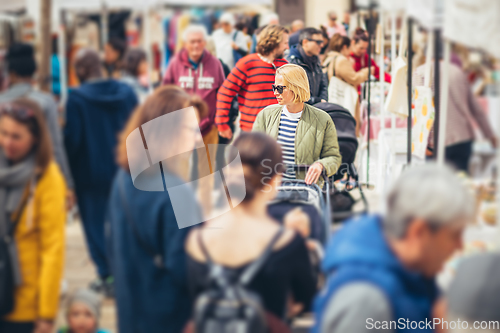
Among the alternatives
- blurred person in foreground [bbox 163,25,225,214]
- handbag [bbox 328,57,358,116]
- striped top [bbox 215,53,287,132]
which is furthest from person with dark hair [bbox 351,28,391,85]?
blurred person in foreground [bbox 163,25,225,214]

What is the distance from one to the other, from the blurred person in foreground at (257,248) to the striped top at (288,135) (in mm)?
1082

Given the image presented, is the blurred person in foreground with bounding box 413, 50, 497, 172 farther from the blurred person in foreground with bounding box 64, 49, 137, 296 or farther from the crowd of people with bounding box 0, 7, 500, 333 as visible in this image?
the blurred person in foreground with bounding box 64, 49, 137, 296

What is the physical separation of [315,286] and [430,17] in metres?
1.10

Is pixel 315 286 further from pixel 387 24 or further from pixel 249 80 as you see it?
pixel 387 24

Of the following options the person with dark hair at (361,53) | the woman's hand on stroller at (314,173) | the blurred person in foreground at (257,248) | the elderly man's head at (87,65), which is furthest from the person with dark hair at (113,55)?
the blurred person in foreground at (257,248)

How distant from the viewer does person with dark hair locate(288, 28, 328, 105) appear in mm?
3322

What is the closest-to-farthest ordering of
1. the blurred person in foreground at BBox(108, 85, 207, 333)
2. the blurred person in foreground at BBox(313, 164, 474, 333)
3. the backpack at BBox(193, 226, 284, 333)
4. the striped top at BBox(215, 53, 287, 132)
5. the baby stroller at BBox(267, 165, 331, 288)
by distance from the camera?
the blurred person in foreground at BBox(313, 164, 474, 333)
the backpack at BBox(193, 226, 284, 333)
the blurred person in foreground at BBox(108, 85, 207, 333)
the baby stroller at BBox(267, 165, 331, 288)
the striped top at BBox(215, 53, 287, 132)

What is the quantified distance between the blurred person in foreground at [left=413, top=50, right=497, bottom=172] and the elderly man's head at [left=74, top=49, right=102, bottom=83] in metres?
2.41

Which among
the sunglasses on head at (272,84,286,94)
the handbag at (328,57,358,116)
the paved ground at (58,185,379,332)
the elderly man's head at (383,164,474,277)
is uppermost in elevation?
the sunglasses on head at (272,84,286,94)

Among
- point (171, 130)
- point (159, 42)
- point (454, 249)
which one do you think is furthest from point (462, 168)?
point (159, 42)

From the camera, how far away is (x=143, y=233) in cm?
193

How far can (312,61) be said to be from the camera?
3.41 metres

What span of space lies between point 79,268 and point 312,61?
2363mm

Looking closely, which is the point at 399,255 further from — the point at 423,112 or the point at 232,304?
the point at 423,112
